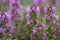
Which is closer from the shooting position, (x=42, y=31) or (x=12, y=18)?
(x=42, y=31)

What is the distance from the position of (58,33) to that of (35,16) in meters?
0.49

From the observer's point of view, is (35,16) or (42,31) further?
(35,16)

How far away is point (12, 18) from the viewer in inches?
154

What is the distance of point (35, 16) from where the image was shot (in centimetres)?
381

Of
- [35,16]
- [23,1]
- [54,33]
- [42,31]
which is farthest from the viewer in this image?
[23,1]

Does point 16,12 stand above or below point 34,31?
above

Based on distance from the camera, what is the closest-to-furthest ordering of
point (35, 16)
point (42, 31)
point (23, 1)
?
point (42, 31) < point (35, 16) < point (23, 1)

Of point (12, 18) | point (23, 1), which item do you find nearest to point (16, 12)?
point (12, 18)

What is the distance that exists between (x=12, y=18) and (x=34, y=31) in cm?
67

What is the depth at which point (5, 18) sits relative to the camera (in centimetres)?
336

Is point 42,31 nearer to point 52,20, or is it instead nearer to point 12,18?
point 52,20

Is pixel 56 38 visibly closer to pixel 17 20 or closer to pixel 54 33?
pixel 54 33

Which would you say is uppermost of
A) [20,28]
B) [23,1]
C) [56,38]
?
[23,1]

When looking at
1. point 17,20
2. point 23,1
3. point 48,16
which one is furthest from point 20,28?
point 23,1
